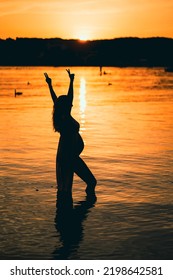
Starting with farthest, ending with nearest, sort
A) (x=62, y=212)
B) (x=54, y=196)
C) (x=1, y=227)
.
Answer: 1. (x=54, y=196)
2. (x=62, y=212)
3. (x=1, y=227)

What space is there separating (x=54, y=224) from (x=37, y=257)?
1.92 meters

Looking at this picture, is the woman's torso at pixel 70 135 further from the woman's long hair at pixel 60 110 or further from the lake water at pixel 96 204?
the lake water at pixel 96 204

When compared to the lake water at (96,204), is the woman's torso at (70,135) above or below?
above

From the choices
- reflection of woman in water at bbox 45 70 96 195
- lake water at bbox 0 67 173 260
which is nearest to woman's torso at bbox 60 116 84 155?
reflection of woman in water at bbox 45 70 96 195

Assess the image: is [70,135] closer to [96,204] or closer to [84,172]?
[84,172]

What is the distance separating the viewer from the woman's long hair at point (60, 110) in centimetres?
1223

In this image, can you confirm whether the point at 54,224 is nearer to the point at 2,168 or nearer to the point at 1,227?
the point at 1,227

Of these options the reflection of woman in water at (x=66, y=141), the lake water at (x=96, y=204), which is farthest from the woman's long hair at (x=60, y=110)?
the lake water at (x=96, y=204)

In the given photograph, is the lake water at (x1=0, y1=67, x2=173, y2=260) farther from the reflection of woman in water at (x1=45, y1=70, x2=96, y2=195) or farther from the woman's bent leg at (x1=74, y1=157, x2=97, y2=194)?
the reflection of woman in water at (x1=45, y1=70, x2=96, y2=195)

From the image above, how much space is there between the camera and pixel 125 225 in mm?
10969

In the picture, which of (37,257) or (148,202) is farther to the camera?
(148,202)
